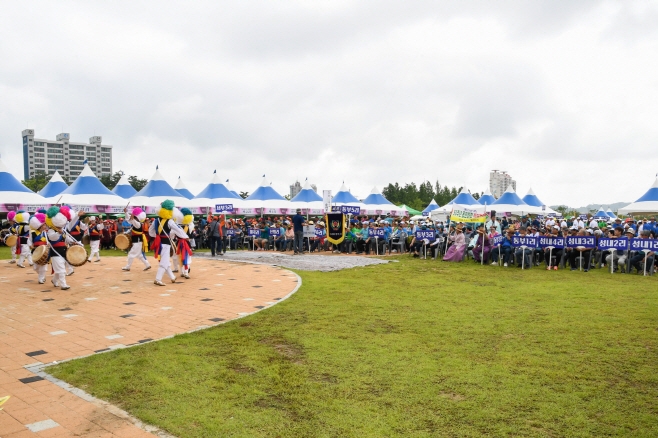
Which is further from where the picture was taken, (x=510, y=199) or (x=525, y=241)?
(x=510, y=199)

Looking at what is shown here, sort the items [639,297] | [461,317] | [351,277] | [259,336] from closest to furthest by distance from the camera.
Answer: [259,336]
[461,317]
[639,297]
[351,277]

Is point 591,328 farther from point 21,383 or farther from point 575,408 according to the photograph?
point 21,383

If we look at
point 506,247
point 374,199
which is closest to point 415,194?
point 374,199

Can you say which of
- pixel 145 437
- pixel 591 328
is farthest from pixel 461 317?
pixel 145 437

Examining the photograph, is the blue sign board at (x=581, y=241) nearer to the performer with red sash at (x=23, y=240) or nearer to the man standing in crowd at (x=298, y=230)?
the man standing in crowd at (x=298, y=230)

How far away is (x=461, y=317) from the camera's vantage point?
7.21 metres

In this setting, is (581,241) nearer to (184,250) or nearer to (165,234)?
(184,250)

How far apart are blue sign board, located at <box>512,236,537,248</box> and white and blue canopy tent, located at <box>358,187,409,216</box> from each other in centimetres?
1851

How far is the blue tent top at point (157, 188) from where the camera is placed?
25547mm

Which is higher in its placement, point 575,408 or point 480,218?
point 480,218

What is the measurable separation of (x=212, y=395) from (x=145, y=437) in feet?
2.76

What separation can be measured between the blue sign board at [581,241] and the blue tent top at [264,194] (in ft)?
64.1

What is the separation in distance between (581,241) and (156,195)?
22.1 m

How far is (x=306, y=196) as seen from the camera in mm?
30438
